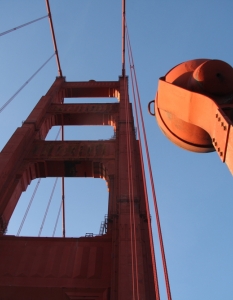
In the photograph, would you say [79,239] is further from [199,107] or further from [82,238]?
[199,107]

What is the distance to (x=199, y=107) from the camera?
2961 millimetres

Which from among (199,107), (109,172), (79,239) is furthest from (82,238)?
(199,107)

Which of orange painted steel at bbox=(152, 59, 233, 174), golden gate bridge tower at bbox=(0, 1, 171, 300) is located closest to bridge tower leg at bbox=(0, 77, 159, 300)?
golden gate bridge tower at bbox=(0, 1, 171, 300)

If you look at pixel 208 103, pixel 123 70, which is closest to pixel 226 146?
pixel 208 103

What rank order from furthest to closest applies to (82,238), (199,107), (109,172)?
(109,172) < (82,238) < (199,107)

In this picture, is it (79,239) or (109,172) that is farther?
(109,172)

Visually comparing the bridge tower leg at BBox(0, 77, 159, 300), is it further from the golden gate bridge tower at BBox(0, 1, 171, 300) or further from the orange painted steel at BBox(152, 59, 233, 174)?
the orange painted steel at BBox(152, 59, 233, 174)

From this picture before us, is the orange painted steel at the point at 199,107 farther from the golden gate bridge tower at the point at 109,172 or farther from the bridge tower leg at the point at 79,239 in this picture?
the bridge tower leg at the point at 79,239

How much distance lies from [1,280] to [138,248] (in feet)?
11.8

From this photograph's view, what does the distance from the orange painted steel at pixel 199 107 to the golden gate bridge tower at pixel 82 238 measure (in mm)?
2014

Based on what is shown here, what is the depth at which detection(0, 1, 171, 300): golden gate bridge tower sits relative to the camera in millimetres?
7586

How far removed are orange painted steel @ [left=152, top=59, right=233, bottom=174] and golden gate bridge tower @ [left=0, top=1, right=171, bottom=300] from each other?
201 cm

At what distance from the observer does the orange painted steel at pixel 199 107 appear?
2.64 metres

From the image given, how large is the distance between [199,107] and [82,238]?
7.11 meters
